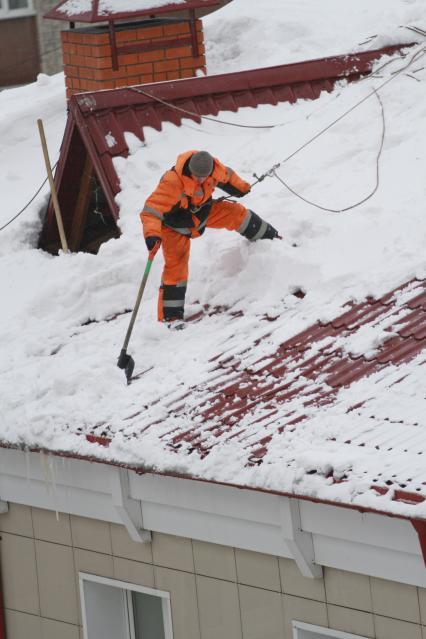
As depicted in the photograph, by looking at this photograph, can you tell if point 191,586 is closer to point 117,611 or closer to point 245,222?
point 117,611

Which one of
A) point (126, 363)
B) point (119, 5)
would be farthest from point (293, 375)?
point (119, 5)

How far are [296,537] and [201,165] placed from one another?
2768 mm

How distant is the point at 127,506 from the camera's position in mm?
7023

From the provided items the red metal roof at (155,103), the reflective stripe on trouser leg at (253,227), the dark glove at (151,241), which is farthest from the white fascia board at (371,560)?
the red metal roof at (155,103)

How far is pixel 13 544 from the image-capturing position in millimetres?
7867

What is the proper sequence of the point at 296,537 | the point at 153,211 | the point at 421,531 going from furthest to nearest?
the point at 153,211 → the point at 296,537 → the point at 421,531

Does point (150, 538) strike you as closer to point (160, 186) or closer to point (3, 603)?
point (3, 603)

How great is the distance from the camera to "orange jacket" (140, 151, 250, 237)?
8031 millimetres

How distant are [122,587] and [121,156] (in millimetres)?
3729

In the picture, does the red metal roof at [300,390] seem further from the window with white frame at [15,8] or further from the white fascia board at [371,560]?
the window with white frame at [15,8]

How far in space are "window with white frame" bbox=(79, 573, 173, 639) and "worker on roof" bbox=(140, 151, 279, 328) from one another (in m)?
1.68

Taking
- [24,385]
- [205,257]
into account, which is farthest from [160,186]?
[24,385]

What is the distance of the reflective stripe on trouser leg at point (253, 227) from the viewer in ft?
27.4

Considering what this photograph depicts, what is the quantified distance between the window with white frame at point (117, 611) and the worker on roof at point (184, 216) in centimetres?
168
